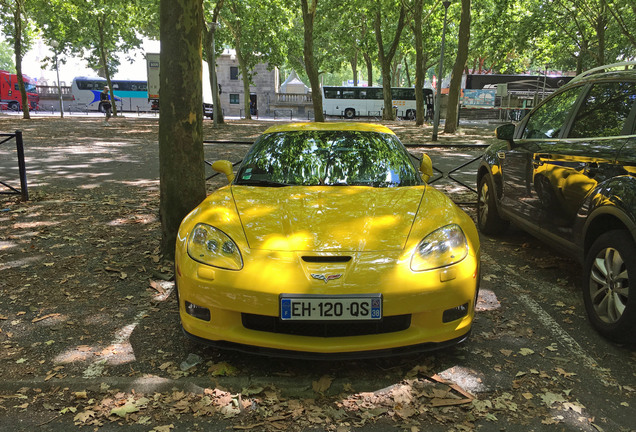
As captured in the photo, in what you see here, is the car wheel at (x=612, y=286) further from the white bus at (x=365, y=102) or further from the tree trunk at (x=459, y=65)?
the white bus at (x=365, y=102)

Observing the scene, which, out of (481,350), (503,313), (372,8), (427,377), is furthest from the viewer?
(372,8)

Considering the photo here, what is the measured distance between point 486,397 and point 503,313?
1246mm

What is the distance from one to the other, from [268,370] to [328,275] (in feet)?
2.51

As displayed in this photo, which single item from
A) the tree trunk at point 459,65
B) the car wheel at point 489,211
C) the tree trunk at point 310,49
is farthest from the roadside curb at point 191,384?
the tree trunk at point 310,49

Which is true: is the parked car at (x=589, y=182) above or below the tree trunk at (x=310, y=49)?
below

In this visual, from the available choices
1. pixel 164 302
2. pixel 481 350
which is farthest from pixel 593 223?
pixel 164 302

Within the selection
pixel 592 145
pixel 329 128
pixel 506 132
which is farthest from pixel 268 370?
pixel 506 132

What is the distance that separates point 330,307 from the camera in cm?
255

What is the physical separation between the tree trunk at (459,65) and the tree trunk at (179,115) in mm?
15851

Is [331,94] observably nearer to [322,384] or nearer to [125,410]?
[322,384]

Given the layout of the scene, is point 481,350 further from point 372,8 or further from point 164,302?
point 372,8

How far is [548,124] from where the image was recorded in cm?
456

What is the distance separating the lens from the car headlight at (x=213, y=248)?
2766 millimetres

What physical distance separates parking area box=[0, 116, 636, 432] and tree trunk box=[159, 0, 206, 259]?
2.06 ft
